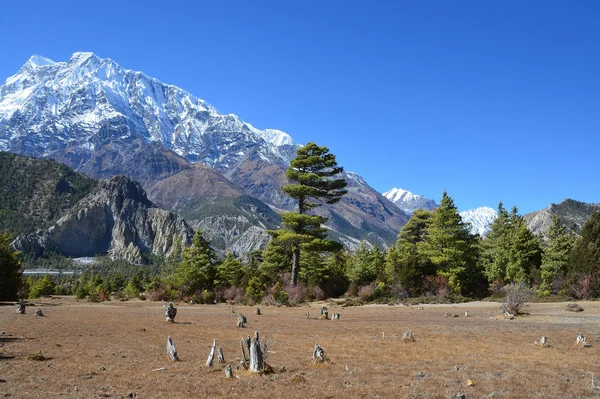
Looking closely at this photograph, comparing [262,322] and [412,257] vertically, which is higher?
[412,257]

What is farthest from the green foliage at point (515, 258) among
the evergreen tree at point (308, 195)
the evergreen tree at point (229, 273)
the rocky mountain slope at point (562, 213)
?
the rocky mountain slope at point (562, 213)

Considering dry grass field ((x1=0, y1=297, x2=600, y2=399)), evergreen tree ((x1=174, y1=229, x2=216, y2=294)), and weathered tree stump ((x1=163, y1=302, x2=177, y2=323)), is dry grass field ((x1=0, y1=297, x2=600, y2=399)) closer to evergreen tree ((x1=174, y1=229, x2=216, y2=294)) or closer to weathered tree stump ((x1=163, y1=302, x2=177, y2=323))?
weathered tree stump ((x1=163, y1=302, x2=177, y2=323))

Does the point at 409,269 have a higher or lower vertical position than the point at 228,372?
higher

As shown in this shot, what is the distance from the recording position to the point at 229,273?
159ft

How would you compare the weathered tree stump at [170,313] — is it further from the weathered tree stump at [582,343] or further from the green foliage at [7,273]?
the green foliage at [7,273]

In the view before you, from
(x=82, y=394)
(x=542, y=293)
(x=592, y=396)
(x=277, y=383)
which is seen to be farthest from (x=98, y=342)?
(x=542, y=293)

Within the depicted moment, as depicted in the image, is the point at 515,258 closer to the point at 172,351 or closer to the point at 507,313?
the point at 507,313

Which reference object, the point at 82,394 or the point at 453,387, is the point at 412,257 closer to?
the point at 453,387

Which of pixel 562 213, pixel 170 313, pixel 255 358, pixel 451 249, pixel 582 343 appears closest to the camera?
pixel 255 358

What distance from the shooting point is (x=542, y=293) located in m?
38.2

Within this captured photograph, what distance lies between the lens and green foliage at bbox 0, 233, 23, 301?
40531 millimetres

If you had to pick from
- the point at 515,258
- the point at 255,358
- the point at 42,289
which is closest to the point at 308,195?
the point at 515,258

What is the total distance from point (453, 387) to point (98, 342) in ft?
40.9

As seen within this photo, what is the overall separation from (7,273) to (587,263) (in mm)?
50913
